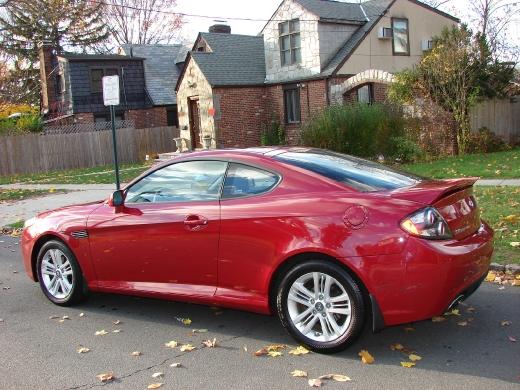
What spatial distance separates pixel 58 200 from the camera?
47.4 ft

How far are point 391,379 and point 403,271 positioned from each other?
0.71 metres

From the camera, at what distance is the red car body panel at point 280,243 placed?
158 inches

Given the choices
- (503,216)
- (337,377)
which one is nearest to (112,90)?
(503,216)

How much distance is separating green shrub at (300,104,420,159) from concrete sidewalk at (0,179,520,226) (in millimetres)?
5285

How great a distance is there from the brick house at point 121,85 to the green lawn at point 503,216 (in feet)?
86.8

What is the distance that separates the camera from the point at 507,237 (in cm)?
716

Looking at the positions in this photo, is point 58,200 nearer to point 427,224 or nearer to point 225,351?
point 225,351

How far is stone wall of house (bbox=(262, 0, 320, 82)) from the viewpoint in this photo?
83.4 ft

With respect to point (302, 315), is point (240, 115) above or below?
above

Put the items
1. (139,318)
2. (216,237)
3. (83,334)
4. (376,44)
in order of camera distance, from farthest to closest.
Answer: (376,44), (139,318), (83,334), (216,237)

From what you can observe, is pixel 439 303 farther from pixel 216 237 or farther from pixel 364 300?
pixel 216 237

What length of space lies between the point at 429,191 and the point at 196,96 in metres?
24.3

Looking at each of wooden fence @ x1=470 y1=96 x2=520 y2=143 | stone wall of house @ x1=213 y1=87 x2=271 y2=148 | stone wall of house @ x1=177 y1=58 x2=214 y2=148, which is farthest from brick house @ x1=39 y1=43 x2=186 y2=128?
wooden fence @ x1=470 y1=96 x2=520 y2=143

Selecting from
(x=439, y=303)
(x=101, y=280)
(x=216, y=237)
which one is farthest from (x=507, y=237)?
(x=101, y=280)
